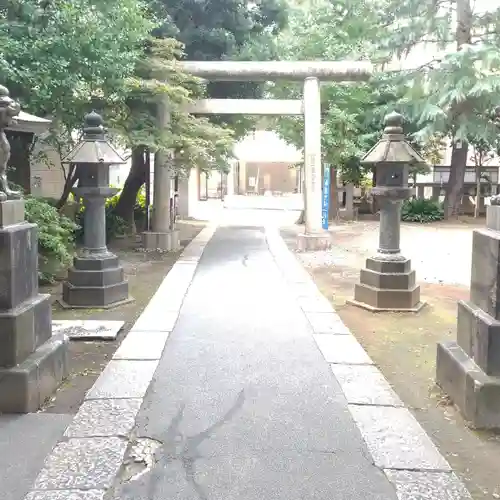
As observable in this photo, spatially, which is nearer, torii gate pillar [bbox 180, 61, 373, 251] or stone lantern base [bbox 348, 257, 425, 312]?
stone lantern base [bbox 348, 257, 425, 312]

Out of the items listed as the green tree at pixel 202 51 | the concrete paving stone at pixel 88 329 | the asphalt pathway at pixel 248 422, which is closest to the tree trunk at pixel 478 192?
the green tree at pixel 202 51

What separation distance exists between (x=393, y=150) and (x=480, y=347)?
14.0ft

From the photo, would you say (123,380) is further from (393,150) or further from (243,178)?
(243,178)

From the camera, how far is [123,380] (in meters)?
4.71

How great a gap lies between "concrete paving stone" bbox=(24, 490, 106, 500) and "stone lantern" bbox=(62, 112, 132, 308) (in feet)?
15.7

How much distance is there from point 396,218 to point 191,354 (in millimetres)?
3953

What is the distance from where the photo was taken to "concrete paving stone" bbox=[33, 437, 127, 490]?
Answer: 10.2ft

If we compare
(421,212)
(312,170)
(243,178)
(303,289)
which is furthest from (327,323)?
(243,178)

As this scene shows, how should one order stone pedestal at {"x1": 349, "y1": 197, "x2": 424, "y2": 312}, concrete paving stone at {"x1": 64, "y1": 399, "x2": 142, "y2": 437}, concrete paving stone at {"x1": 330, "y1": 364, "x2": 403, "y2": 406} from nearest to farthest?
concrete paving stone at {"x1": 64, "y1": 399, "x2": 142, "y2": 437} → concrete paving stone at {"x1": 330, "y1": 364, "x2": 403, "y2": 406} → stone pedestal at {"x1": 349, "y1": 197, "x2": 424, "y2": 312}

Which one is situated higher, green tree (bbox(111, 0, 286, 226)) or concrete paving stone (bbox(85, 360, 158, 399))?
green tree (bbox(111, 0, 286, 226))

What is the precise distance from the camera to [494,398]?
3.87 metres

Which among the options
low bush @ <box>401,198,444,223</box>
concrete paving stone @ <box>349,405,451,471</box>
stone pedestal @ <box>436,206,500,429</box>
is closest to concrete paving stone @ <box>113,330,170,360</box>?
concrete paving stone @ <box>349,405,451,471</box>

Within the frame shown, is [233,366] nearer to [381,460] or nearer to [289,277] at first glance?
[381,460]

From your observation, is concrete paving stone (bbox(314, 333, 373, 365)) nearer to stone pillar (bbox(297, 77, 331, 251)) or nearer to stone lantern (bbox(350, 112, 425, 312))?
stone lantern (bbox(350, 112, 425, 312))
